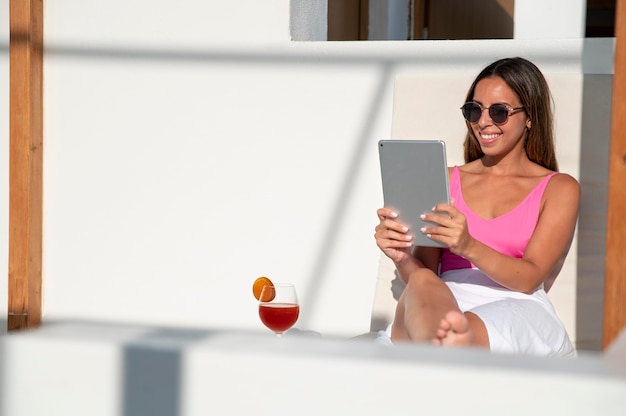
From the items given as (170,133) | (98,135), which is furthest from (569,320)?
(98,135)

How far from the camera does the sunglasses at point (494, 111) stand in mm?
3148

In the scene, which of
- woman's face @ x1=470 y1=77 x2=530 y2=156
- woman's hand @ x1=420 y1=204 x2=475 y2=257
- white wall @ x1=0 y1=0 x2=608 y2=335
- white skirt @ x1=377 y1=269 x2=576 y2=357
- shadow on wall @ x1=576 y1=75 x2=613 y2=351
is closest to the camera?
white skirt @ x1=377 y1=269 x2=576 y2=357

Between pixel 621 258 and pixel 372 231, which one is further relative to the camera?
pixel 372 231

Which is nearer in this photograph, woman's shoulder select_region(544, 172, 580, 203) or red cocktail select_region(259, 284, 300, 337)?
red cocktail select_region(259, 284, 300, 337)

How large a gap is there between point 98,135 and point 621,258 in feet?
9.41

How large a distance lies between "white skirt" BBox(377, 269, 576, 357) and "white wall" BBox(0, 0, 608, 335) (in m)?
0.93

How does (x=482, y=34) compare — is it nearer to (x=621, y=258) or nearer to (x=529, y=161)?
(x=529, y=161)

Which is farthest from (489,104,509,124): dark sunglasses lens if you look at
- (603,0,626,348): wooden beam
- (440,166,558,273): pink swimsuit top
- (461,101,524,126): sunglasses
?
(603,0,626,348): wooden beam

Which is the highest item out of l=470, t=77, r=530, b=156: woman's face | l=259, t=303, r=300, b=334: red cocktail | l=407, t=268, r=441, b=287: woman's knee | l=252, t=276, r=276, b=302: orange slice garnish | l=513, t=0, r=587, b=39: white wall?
l=513, t=0, r=587, b=39: white wall

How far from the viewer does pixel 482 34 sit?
30.5 feet

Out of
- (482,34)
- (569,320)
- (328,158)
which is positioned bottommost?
(569,320)

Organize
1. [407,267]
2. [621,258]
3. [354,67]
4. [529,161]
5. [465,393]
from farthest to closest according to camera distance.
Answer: [354,67], [529,161], [407,267], [621,258], [465,393]

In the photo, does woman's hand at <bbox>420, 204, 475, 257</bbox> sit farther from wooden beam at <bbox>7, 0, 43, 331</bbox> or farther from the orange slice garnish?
wooden beam at <bbox>7, 0, 43, 331</bbox>

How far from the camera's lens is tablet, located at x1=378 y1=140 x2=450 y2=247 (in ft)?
9.29
